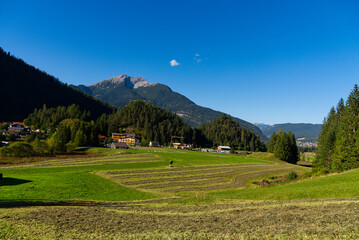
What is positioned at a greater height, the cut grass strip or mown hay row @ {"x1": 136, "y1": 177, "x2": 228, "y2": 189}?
the cut grass strip

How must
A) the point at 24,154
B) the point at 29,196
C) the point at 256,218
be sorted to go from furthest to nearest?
the point at 24,154 → the point at 29,196 → the point at 256,218

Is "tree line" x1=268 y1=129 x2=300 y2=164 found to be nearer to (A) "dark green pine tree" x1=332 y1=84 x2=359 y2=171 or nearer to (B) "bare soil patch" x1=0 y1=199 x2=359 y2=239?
(A) "dark green pine tree" x1=332 y1=84 x2=359 y2=171

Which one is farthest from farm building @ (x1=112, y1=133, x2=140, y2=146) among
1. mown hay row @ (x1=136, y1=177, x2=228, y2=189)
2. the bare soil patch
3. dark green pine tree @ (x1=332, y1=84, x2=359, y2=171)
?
the bare soil patch

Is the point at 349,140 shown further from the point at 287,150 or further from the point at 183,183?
the point at 287,150

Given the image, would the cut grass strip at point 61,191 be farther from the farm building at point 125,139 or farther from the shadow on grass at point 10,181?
the farm building at point 125,139

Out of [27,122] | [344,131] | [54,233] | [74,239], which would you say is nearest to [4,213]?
[54,233]

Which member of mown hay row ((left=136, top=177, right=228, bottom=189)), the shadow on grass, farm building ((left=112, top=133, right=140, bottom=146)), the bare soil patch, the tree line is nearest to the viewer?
the bare soil patch

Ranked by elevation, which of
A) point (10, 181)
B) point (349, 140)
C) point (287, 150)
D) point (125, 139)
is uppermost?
point (349, 140)

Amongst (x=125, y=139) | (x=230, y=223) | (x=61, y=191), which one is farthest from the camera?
(x=125, y=139)

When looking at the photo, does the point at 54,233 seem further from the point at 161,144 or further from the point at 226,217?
the point at 161,144

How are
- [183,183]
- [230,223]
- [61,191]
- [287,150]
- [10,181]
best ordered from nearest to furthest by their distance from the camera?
[230,223], [61,191], [10,181], [183,183], [287,150]

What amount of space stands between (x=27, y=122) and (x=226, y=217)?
240481 mm

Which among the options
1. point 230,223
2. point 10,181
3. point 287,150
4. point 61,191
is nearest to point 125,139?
point 287,150

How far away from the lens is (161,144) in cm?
19850
